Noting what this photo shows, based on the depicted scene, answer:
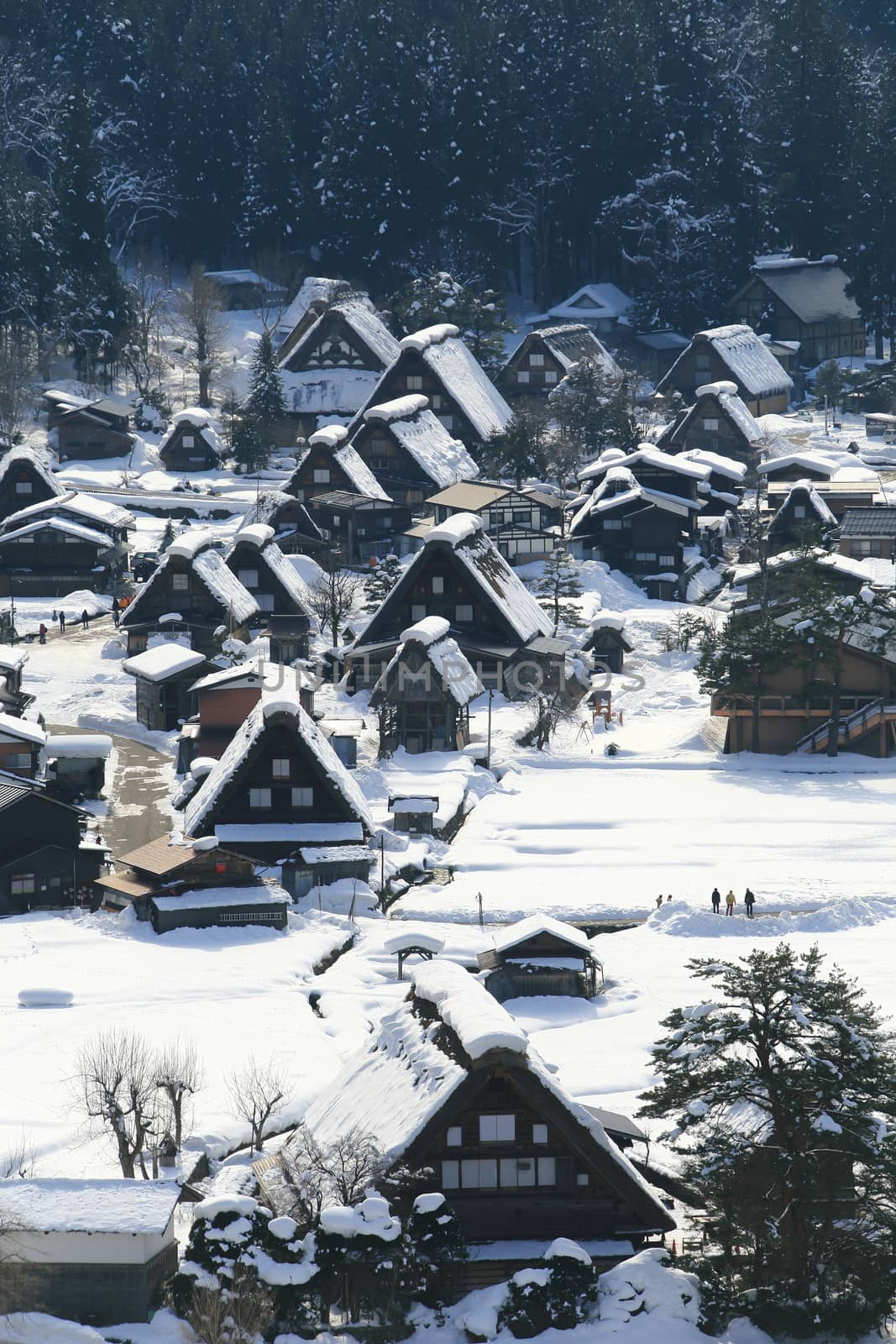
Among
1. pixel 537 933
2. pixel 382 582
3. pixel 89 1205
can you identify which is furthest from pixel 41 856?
pixel 382 582

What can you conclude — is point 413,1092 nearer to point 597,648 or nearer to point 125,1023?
point 125,1023

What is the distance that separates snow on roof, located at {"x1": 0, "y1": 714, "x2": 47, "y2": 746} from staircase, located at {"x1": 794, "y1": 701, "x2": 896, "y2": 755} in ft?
60.5

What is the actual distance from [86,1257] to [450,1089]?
4.35 metres

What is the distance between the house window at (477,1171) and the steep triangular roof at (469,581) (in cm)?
3265

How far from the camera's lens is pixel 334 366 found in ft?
273

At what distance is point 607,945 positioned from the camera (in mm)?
39156

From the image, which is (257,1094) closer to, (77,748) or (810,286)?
(77,748)

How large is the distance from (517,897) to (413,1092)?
1675cm

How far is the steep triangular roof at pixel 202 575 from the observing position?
59094mm

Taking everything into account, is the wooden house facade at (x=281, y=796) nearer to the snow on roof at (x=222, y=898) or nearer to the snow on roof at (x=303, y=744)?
the snow on roof at (x=303, y=744)

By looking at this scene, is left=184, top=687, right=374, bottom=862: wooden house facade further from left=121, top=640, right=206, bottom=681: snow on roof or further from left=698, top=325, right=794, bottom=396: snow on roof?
left=698, top=325, right=794, bottom=396: snow on roof

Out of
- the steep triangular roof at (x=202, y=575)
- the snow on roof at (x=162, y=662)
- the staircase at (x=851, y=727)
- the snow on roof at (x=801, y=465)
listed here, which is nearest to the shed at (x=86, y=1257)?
the snow on roof at (x=162, y=662)

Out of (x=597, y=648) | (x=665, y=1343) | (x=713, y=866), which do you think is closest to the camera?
(x=665, y=1343)

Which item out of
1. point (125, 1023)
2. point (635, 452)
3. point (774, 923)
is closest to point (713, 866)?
point (774, 923)
